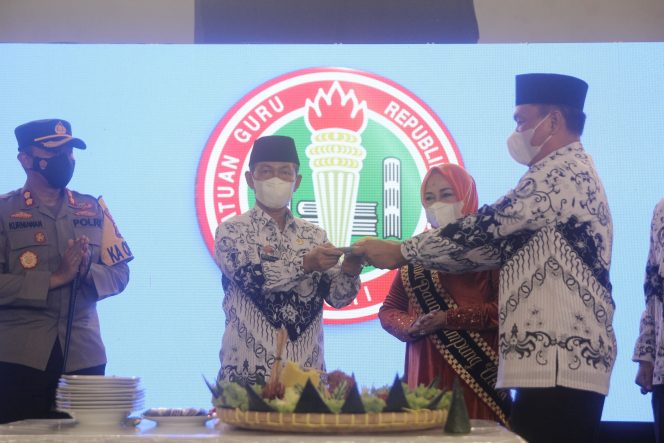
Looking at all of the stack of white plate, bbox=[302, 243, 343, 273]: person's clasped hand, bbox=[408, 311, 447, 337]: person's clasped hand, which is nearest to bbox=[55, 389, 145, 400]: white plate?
the stack of white plate

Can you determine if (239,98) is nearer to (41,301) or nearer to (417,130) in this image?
(417,130)

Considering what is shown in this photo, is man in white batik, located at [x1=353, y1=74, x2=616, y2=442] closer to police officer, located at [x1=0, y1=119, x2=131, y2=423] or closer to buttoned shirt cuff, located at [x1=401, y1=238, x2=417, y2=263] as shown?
buttoned shirt cuff, located at [x1=401, y1=238, x2=417, y2=263]

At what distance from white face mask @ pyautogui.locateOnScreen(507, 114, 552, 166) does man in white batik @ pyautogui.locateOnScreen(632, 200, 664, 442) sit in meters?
0.51

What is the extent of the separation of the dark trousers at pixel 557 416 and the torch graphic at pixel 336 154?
1596 millimetres

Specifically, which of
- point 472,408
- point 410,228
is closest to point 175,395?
point 410,228

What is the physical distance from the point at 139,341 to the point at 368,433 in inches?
86.1

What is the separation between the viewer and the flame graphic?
12.4 ft

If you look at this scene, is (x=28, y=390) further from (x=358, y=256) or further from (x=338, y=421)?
(x=338, y=421)

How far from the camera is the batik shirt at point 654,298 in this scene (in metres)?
2.69

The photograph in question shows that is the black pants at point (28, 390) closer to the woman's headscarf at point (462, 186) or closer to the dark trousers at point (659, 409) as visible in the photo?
the woman's headscarf at point (462, 186)

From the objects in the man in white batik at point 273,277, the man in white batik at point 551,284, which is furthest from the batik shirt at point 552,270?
the man in white batik at point 273,277

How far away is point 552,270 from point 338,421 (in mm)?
873

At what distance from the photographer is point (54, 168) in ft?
10.0

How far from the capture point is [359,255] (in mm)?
2721
